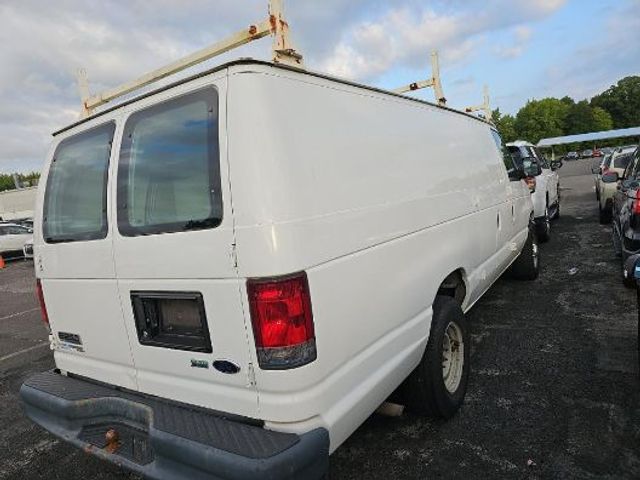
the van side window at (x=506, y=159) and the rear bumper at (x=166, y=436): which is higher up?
the van side window at (x=506, y=159)

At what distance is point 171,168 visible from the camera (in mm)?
2287

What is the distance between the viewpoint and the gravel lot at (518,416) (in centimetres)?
274

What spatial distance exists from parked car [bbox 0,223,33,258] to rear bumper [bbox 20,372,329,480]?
18476mm

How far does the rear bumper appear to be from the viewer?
6.10 ft

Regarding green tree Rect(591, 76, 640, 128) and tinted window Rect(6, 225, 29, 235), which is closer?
tinted window Rect(6, 225, 29, 235)

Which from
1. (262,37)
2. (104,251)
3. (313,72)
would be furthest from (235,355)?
(262,37)

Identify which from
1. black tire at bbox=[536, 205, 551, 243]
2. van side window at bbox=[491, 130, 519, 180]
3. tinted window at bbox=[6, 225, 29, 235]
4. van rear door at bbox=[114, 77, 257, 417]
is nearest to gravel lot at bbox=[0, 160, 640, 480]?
van rear door at bbox=[114, 77, 257, 417]

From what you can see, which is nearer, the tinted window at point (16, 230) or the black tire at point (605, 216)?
the black tire at point (605, 216)

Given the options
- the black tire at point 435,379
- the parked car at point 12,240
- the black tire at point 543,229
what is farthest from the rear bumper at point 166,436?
the parked car at point 12,240

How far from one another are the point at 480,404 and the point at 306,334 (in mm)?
2022

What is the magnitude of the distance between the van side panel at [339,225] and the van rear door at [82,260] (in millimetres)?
1002

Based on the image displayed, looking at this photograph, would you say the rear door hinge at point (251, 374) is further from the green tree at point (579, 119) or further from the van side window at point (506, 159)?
the green tree at point (579, 119)

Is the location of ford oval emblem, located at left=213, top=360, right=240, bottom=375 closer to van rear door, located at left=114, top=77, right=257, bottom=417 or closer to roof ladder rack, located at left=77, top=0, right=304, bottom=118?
van rear door, located at left=114, top=77, right=257, bottom=417

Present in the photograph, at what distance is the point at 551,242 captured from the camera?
9133mm
